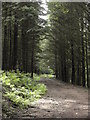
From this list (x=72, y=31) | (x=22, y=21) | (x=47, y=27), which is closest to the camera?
(x=72, y=31)

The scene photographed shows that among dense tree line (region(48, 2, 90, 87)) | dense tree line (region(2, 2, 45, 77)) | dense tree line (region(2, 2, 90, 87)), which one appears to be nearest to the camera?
dense tree line (region(48, 2, 90, 87))

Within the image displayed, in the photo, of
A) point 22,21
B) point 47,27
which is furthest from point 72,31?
point 22,21

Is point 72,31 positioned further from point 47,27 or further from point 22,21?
point 22,21

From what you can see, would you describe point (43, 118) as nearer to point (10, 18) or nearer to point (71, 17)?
point (71, 17)

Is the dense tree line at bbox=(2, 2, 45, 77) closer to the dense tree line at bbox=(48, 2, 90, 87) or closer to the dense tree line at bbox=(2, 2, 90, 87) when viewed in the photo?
the dense tree line at bbox=(2, 2, 90, 87)

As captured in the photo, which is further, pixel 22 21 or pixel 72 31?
pixel 22 21

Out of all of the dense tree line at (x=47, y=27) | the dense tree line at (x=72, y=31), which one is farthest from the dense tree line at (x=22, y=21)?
the dense tree line at (x=72, y=31)

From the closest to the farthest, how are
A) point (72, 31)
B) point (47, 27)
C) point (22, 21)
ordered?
point (72, 31) < point (47, 27) < point (22, 21)

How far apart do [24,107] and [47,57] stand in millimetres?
23273

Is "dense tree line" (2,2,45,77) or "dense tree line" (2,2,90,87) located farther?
"dense tree line" (2,2,45,77)

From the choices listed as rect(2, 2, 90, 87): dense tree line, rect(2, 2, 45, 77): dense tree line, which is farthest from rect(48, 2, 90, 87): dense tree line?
rect(2, 2, 45, 77): dense tree line

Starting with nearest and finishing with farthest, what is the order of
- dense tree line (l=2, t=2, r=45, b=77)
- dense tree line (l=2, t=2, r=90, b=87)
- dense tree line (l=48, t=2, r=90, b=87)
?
A: dense tree line (l=48, t=2, r=90, b=87), dense tree line (l=2, t=2, r=90, b=87), dense tree line (l=2, t=2, r=45, b=77)

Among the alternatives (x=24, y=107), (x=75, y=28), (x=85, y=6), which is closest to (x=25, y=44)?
(x=75, y=28)

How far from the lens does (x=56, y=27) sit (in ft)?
69.5
